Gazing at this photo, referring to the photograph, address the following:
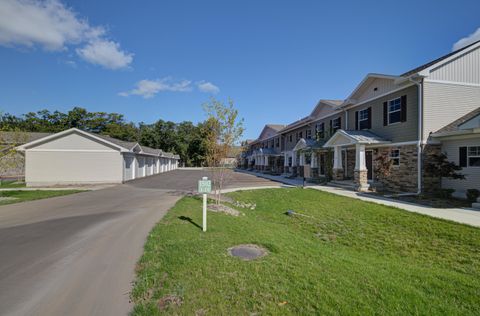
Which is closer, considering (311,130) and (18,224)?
(18,224)

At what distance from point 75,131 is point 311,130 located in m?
22.7

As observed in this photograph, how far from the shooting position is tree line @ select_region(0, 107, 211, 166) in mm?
51594

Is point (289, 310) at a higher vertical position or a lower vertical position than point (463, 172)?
lower

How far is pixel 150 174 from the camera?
31.2 metres

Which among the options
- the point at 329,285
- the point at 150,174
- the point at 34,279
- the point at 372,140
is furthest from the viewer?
the point at 150,174

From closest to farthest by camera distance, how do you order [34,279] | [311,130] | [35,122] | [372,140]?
[34,279] → [372,140] → [311,130] → [35,122]

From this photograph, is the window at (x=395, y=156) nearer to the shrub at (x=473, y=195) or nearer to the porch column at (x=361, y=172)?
the porch column at (x=361, y=172)

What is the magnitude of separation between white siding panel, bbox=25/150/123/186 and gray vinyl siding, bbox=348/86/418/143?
68.8 ft

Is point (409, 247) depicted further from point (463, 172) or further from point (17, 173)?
point (17, 173)

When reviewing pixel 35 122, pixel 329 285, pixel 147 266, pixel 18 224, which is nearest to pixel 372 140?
pixel 329 285

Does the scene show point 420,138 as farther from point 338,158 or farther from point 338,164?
point 338,164

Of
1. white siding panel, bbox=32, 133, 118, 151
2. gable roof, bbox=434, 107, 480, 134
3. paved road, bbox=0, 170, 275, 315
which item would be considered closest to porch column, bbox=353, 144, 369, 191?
gable roof, bbox=434, 107, 480, 134

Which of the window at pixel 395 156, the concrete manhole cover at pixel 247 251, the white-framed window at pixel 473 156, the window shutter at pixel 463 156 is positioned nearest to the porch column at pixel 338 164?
the window at pixel 395 156

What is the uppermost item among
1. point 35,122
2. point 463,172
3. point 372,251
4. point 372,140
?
point 35,122
